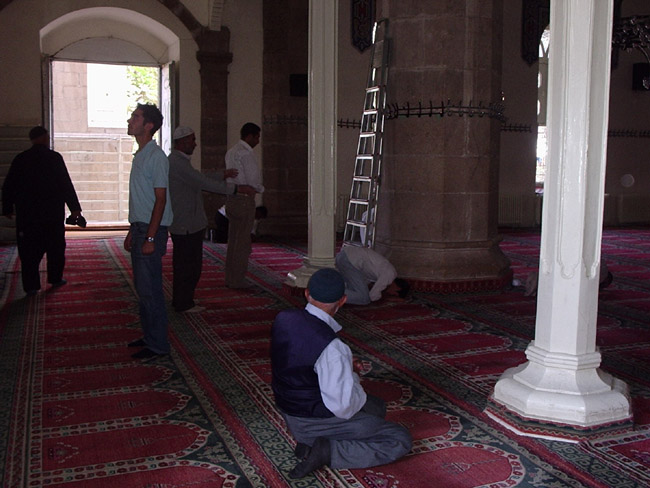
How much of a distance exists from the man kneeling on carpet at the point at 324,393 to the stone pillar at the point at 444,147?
3507mm

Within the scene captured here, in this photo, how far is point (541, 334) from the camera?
3.17 m

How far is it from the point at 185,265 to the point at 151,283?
3.97ft

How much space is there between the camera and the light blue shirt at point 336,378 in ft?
7.86

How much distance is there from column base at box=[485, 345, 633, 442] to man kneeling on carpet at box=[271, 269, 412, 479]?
0.63 m

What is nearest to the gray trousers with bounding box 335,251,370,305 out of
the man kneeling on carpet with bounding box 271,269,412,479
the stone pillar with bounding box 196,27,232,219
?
the man kneeling on carpet with bounding box 271,269,412,479

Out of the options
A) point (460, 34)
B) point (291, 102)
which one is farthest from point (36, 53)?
point (460, 34)

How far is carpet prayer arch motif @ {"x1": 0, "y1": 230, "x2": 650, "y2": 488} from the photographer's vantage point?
2598 mm

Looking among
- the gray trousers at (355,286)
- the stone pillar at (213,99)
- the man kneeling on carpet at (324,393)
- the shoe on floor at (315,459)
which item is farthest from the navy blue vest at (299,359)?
the stone pillar at (213,99)

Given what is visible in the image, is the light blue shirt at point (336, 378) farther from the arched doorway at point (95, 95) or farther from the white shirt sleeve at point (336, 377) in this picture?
the arched doorway at point (95, 95)

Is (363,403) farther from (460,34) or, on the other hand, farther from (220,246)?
(220,246)

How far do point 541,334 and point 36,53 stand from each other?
8.09 metres

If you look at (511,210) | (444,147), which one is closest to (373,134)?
(444,147)

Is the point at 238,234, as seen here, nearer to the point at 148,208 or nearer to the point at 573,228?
the point at 148,208

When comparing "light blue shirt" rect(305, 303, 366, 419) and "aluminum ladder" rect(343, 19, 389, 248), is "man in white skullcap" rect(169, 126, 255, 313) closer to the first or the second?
"aluminum ladder" rect(343, 19, 389, 248)
